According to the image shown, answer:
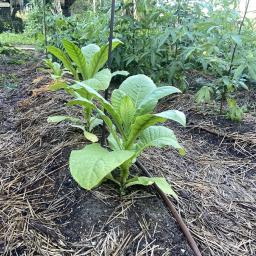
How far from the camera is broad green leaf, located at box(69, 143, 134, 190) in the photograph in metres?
0.99

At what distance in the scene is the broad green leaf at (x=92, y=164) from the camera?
0.99 metres

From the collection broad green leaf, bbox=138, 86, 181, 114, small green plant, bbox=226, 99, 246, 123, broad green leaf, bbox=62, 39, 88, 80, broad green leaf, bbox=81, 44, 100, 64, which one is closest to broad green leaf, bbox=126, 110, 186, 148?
broad green leaf, bbox=138, 86, 181, 114

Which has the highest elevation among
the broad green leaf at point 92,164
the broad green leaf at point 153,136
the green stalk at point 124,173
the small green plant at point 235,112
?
the broad green leaf at point 92,164

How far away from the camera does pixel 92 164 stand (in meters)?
1.04

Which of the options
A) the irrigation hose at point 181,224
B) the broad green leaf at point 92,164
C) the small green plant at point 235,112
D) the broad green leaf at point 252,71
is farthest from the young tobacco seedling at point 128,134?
the small green plant at point 235,112

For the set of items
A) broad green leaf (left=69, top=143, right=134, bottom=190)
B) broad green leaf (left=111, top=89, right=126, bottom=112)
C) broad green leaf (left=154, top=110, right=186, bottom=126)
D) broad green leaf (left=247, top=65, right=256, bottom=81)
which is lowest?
broad green leaf (left=69, top=143, right=134, bottom=190)

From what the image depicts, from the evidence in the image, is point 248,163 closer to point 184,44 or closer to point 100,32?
point 184,44

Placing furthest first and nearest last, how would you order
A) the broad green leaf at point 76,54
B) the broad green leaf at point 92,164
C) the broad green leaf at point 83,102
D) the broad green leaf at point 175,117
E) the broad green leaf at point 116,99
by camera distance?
1. the broad green leaf at point 76,54
2. the broad green leaf at point 116,99
3. the broad green leaf at point 83,102
4. the broad green leaf at point 175,117
5. the broad green leaf at point 92,164

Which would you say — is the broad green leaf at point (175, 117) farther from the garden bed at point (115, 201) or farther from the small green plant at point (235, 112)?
the small green plant at point (235, 112)

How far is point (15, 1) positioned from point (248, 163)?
31.5 feet

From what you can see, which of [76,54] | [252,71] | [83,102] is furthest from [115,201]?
[252,71]

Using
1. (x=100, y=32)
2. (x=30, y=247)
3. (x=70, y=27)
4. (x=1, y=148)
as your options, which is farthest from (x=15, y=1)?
(x=30, y=247)

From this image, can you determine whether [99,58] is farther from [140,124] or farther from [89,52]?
[140,124]

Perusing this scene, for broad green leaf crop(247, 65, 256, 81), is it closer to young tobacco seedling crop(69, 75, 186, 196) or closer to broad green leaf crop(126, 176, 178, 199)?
young tobacco seedling crop(69, 75, 186, 196)
